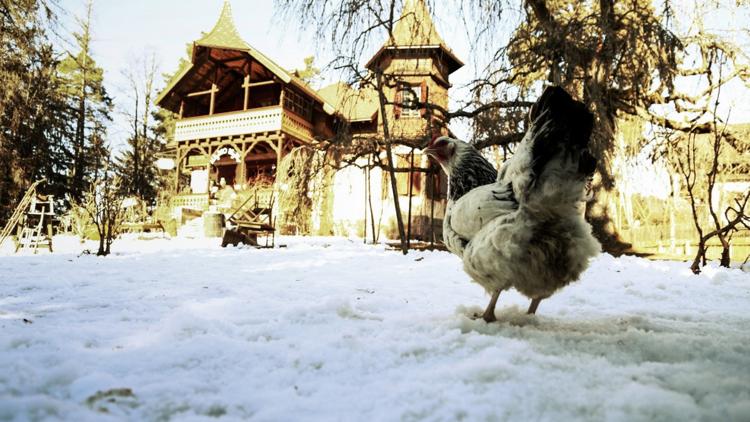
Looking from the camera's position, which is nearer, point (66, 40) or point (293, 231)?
point (66, 40)

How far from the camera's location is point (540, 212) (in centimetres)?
201

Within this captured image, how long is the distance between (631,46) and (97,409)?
616 cm

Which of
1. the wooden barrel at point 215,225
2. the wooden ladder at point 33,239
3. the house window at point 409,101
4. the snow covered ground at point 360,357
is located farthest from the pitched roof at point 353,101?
the wooden ladder at point 33,239

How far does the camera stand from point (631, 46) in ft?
15.6

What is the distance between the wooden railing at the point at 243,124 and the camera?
1883cm

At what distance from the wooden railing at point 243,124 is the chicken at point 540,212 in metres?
17.7

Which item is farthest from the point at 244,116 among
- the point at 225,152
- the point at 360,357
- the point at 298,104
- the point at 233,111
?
the point at 360,357

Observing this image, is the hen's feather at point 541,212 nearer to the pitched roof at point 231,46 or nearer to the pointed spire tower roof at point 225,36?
the pitched roof at point 231,46

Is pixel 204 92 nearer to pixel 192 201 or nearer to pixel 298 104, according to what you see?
pixel 298 104

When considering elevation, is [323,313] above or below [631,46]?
below

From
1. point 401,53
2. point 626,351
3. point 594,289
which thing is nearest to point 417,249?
point 401,53

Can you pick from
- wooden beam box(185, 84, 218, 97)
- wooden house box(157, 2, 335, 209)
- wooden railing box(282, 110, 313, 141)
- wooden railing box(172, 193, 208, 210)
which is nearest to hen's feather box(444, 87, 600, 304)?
wooden house box(157, 2, 335, 209)

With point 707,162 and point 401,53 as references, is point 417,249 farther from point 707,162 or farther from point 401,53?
point 707,162

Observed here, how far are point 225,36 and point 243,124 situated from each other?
4872 mm
